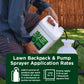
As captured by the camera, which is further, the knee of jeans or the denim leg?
the knee of jeans

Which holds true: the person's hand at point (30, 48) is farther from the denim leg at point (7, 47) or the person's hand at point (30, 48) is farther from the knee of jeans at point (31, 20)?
the knee of jeans at point (31, 20)

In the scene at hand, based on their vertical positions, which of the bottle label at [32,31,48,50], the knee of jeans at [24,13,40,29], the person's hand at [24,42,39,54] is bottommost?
the person's hand at [24,42,39,54]

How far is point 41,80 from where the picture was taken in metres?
1.48

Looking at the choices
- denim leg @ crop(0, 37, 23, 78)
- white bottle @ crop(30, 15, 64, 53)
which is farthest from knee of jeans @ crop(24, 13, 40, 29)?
denim leg @ crop(0, 37, 23, 78)

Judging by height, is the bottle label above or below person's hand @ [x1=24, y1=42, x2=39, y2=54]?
above

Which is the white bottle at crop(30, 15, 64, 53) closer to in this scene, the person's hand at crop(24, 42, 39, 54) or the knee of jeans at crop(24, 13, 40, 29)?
the knee of jeans at crop(24, 13, 40, 29)

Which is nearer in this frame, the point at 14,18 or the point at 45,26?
the point at 14,18

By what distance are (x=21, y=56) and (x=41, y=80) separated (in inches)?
8.1

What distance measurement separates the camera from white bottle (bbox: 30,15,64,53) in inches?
98.8

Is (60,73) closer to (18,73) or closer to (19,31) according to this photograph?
(18,73)

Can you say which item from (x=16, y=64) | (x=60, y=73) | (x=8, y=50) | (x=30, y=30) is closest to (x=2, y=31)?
(x=8, y=50)

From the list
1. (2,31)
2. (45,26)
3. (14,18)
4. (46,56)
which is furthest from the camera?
(45,26)

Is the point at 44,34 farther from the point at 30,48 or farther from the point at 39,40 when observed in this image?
the point at 30,48

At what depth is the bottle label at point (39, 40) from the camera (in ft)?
8.29
